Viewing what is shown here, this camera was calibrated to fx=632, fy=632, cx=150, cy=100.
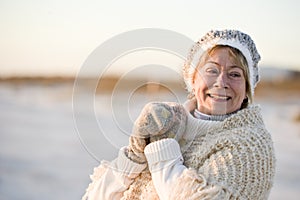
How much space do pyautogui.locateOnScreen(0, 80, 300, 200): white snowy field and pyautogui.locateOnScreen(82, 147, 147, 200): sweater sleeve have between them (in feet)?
0.14

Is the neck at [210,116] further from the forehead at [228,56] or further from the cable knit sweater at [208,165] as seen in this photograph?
the forehead at [228,56]

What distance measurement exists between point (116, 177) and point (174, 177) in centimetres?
22

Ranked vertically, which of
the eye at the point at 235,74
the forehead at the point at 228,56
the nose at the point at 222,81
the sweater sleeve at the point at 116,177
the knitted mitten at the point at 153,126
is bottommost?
the sweater sleeve at the point at 116,177

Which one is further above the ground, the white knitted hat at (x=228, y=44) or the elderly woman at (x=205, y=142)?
the white knitted hat at (x=228, y=44)

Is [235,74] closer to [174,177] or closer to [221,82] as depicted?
[221,82]

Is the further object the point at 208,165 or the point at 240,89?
the point at 240,89

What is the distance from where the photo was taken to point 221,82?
5.66 feet

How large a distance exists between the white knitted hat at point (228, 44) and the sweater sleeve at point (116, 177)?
32 cm

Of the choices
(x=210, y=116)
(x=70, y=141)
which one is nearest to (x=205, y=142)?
(x=210, y=116)

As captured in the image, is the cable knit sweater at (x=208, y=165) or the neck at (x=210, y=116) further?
the neck at (x=210, y=116)

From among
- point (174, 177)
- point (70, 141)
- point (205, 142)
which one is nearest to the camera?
point (174, 177)

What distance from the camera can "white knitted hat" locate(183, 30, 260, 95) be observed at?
1.72m

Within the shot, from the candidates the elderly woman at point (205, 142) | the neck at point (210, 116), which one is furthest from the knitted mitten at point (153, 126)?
the neck at point (210, 116)

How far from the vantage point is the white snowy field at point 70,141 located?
1732 millimetres
